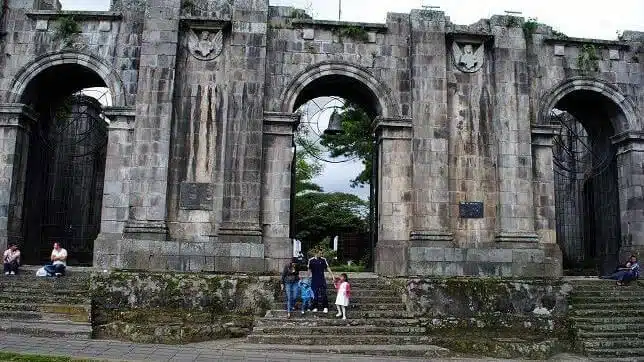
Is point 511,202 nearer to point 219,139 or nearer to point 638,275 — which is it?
point 638,275

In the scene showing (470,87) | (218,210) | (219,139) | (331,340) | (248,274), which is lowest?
(331,340)

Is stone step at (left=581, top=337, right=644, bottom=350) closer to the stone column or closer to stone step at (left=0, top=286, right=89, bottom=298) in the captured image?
the stone column

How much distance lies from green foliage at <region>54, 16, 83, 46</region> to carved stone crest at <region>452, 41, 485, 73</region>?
10.2m

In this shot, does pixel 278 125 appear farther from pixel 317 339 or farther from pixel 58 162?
pixel 58 162

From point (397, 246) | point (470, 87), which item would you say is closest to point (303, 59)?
point (470, 87)

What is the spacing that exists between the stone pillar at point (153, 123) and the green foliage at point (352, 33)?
4255mm

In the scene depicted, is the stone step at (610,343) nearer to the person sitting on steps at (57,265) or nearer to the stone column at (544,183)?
the stone column at (544,183)

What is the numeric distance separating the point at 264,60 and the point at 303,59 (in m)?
1.10

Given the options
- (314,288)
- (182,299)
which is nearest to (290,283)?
(314,288)

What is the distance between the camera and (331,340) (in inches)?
440

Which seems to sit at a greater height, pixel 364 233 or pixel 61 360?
pixel 364 233

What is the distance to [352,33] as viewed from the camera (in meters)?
15.5

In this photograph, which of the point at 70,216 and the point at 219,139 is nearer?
the point at 219,139

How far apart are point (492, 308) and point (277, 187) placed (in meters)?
5.89
